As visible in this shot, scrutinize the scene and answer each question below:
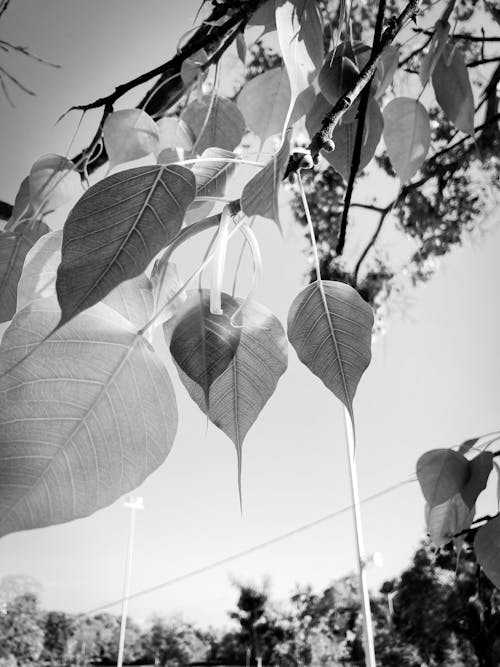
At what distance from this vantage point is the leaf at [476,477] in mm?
224

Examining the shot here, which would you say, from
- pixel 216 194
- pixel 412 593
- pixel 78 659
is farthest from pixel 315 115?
pixel 78 659

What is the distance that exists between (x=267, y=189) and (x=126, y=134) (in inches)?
4.2

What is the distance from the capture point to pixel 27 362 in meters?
0.08

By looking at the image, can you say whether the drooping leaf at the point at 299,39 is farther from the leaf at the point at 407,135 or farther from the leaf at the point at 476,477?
the leaf at the point at 476,477

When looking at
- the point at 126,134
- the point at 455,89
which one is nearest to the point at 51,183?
the point at 126,134

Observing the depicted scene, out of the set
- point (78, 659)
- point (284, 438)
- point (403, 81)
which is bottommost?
point (403, 81)

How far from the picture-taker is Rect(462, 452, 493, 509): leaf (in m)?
0.22

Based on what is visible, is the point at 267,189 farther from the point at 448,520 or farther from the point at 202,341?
the point at 448,520

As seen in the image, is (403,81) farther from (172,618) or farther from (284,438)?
(172,618)

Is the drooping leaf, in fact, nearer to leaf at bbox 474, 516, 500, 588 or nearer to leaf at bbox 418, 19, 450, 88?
leaf at bbox 418, 19, 450, 88

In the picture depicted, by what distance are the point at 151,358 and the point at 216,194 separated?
0.06 meters

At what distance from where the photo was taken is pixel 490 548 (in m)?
0.20


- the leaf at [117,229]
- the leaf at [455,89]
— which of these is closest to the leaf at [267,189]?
the leaf at [117,229]

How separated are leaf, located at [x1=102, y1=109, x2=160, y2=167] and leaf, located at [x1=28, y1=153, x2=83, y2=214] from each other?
1 cm
